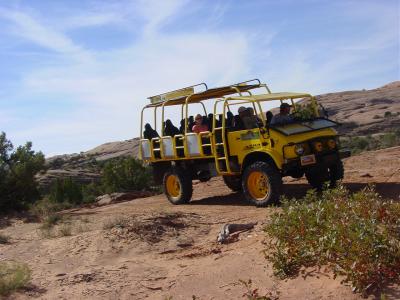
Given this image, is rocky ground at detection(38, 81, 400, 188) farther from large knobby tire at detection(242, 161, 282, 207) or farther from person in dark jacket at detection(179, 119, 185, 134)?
large knobby tire at detection(242, 161, 282, 207)

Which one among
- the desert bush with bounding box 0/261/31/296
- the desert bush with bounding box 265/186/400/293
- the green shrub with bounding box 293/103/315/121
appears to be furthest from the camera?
the green shrub with bounding box 293/103/315/121

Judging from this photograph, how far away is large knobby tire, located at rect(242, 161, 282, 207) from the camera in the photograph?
10289 mm

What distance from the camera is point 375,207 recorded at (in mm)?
5648

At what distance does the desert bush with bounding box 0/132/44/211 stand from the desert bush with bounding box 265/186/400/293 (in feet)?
37.9

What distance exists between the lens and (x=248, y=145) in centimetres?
1077

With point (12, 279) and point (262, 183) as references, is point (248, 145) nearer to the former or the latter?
point (262, 183)

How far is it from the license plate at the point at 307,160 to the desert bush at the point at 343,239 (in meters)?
3.58

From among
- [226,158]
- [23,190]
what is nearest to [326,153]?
[226,158]

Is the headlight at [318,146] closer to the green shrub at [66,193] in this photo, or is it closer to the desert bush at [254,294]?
the desert bush at [254,294]

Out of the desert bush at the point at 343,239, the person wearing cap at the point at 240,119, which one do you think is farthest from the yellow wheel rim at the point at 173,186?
the desert bush at the point at 343,239

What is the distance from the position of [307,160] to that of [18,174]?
32.4 ft

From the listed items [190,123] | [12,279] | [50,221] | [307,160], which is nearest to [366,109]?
[190,123]

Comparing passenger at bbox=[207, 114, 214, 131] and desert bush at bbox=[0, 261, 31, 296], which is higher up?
passenger at bbox=[207, 114, 214, 131]

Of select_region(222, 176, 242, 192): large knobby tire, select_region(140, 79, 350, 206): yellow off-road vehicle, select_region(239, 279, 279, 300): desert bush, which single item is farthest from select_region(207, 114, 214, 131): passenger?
select_region(239, 279, 279, 300): desert bush
